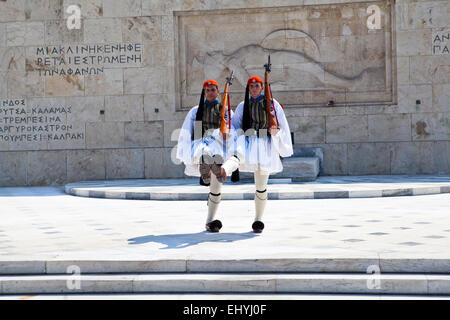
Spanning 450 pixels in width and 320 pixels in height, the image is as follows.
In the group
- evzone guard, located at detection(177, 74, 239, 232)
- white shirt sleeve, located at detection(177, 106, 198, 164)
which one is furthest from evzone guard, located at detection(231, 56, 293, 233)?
white shirt sleeve, located at detection(177, 106, 198, 164)

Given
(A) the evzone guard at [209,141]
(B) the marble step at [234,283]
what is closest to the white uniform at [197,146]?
(A) the evzone guard at [209,141]

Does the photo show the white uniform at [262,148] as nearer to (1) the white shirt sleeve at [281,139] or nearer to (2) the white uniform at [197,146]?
(1) the white shirt sleeve at [281,139]

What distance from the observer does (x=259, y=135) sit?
24.4 feet

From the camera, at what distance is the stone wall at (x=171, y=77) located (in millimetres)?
16172

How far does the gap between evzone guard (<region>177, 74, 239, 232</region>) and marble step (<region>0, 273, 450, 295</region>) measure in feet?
6.55

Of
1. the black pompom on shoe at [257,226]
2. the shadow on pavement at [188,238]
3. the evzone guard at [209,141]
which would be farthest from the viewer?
the black pompom on shoe at [257,226]

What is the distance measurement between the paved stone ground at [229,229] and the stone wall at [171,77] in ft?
15.5

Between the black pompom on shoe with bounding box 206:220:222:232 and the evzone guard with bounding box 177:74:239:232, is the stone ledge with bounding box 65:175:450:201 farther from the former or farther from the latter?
the evzone guard with bounding box 177:74:239:232

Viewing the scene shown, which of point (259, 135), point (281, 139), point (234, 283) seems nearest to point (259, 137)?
point (259, 135)

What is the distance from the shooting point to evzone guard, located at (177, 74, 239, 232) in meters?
7.31

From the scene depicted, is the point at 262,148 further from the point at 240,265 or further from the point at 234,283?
the point at 234,283

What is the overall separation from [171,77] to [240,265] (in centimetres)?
1155
